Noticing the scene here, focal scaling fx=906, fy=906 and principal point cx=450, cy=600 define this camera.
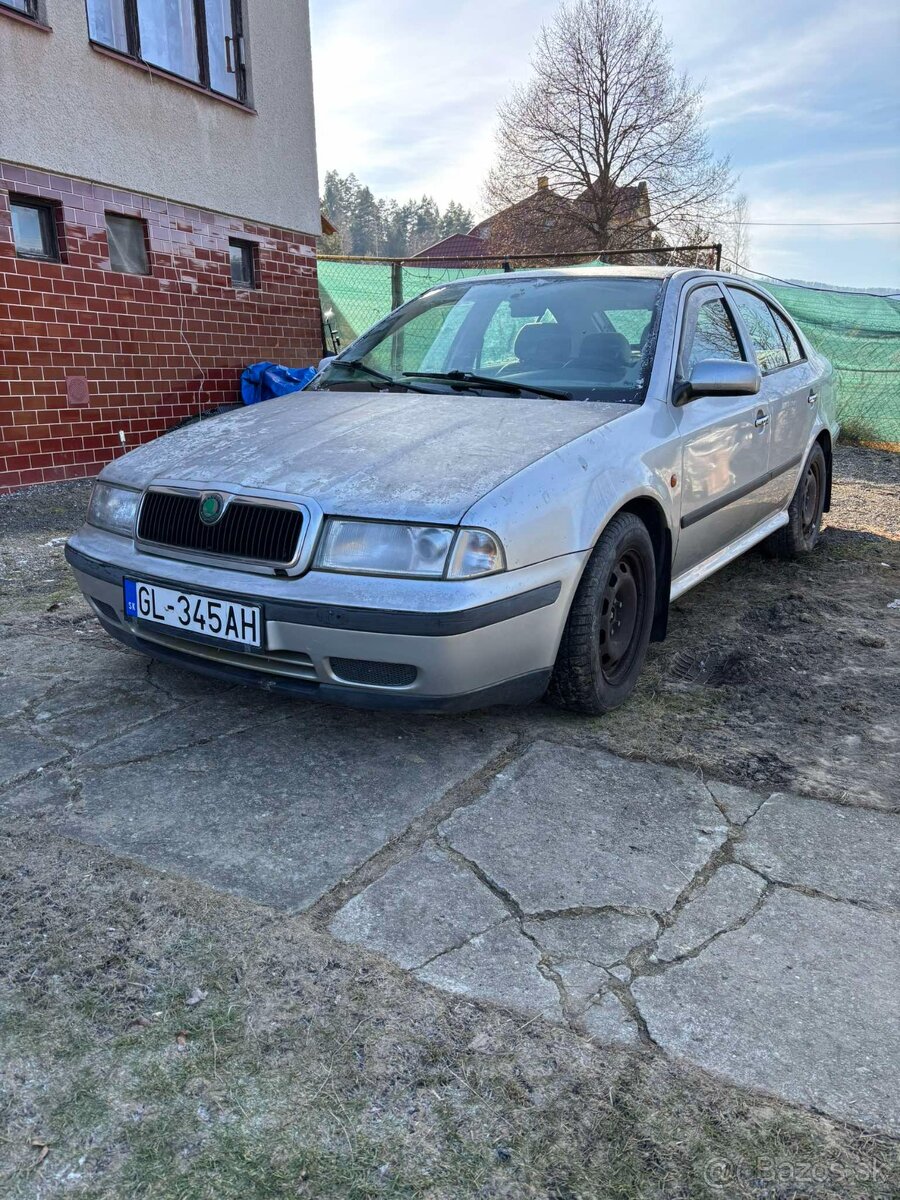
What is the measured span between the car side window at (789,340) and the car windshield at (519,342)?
1510 millimetres

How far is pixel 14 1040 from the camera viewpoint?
1.62 m

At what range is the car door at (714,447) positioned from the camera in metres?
A: 3.40

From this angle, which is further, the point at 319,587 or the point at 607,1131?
the point at 319,587

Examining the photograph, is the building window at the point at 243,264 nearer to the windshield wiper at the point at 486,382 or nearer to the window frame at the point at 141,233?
the window frame at the point at 141,233

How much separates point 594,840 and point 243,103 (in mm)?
9695

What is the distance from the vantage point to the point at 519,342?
11.9 feet

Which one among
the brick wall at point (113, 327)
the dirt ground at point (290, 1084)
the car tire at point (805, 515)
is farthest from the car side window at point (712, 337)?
the brick wall at point (113, 327)

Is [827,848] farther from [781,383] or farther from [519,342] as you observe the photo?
[781,383]

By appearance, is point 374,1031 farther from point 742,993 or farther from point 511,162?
point 511,162

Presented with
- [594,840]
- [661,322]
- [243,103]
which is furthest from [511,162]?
[594,840]

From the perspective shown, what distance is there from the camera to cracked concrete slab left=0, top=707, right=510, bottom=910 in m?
2.20

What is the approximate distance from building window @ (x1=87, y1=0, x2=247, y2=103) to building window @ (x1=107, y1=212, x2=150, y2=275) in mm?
1422

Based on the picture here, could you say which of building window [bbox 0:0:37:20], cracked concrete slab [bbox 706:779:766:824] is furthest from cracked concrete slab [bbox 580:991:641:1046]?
building window [bbox 0:0:37:20]

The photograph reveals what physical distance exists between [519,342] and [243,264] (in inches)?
294
